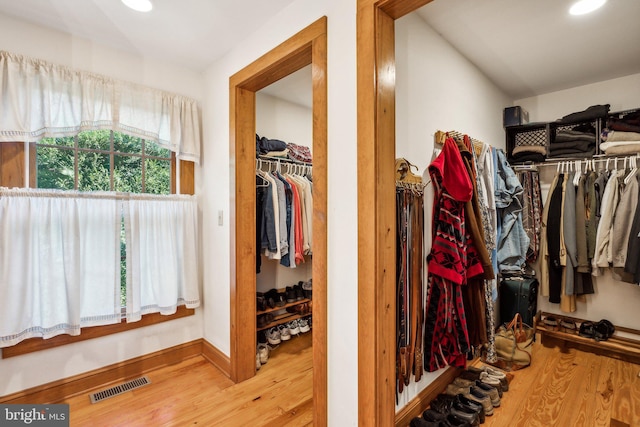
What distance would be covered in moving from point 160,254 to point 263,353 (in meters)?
1.15

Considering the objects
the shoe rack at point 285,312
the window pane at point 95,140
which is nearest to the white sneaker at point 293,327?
the shoe rack at point 285,312

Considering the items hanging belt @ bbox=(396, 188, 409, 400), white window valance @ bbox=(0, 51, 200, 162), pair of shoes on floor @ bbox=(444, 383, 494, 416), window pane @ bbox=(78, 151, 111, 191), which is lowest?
pair of shoes on floor @ bbox=(444, 383, 494, 416)

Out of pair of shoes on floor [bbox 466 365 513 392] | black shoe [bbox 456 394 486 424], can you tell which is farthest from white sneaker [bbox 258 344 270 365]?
pair of shoes on floor [bbox 466 365 513 392]

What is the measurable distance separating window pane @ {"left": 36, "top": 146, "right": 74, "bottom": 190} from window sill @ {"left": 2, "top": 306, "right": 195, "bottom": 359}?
3.19 feet

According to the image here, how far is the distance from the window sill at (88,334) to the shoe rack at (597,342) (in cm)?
330

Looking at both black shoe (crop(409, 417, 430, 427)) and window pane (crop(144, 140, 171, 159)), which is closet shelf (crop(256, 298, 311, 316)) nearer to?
black shoe (crop(409, 417, 430, 427))

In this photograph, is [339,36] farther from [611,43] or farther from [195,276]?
[611,43]

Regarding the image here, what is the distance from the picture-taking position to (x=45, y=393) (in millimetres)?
1826

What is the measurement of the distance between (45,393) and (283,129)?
9.06ft

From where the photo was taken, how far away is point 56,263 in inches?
72.0

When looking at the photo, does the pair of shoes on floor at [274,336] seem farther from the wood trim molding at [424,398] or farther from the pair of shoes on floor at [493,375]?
the pair of shoes on floor at [493,375]

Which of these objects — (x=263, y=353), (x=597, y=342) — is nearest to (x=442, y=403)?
(x=263, y=353)

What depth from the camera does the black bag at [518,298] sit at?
2727 millimetres

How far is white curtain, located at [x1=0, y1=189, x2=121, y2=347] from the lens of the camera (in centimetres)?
169
